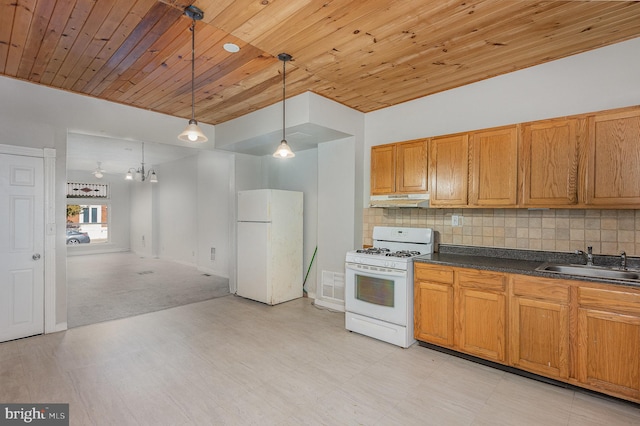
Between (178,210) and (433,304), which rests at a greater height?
(178,210)

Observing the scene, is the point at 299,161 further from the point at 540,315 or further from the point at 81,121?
the point at 540,315

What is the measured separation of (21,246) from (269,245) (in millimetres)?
2866

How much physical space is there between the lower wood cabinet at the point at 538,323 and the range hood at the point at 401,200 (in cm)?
72

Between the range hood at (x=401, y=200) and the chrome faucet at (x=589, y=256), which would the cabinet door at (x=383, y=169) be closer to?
the range hood at (x=401, y=200)

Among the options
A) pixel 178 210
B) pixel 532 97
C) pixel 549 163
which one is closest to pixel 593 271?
pixel 549 163

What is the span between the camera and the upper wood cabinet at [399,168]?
3.58m

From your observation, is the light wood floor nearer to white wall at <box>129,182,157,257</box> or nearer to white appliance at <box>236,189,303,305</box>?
white appliance at <box>236,189,303,305</box>

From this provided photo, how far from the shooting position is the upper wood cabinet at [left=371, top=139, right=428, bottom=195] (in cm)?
358

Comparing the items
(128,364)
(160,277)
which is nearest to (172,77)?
(128,364)

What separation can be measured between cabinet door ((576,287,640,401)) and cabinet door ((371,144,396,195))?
2.12 m

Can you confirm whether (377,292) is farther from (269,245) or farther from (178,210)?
(178,210)

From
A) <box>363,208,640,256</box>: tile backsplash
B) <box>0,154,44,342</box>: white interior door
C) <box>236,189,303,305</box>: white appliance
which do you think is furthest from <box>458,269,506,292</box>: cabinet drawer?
<box>0,154,44,342</box>: white interior door

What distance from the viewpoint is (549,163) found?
2.77 metres

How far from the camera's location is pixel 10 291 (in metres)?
3.39
